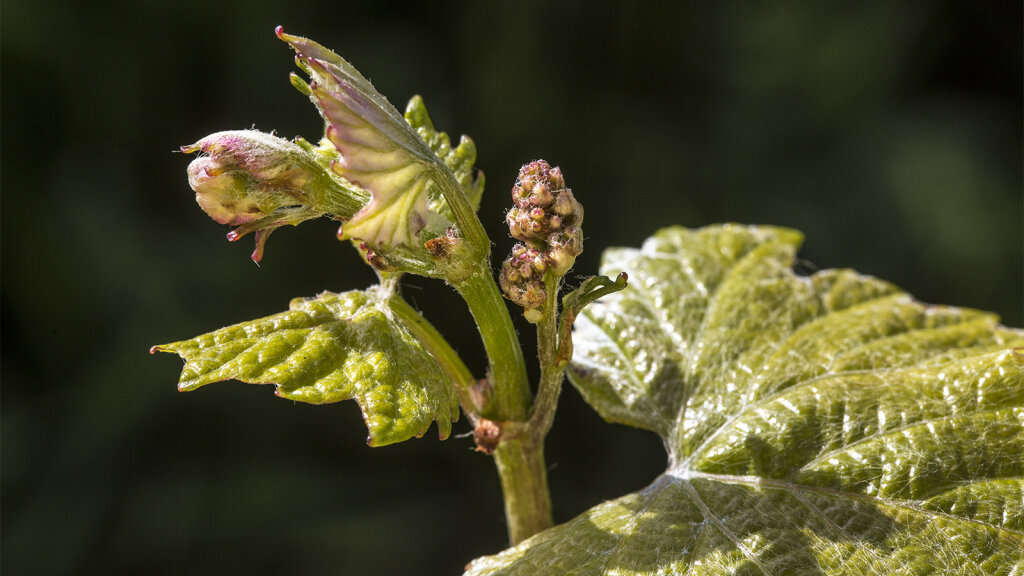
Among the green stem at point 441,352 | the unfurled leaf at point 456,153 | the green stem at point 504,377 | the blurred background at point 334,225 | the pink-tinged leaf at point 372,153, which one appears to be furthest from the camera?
the blurred background at point 334,225

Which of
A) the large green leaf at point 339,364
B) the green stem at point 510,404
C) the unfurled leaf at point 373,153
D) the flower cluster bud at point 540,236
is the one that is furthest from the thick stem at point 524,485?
the unfurled leaf at point 373,153

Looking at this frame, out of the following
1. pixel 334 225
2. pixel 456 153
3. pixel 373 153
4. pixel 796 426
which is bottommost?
pixel 796 426

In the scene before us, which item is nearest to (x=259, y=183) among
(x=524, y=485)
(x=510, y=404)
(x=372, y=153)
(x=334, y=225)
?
(x=372, y=153)

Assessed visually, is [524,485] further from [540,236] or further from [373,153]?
[373,153]

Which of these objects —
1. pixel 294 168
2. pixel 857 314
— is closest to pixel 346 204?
pixel 294 168

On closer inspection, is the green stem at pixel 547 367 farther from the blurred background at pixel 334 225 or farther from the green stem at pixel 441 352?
the blurred background at pixel 334 225

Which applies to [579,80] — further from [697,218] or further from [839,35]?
[839,35]
